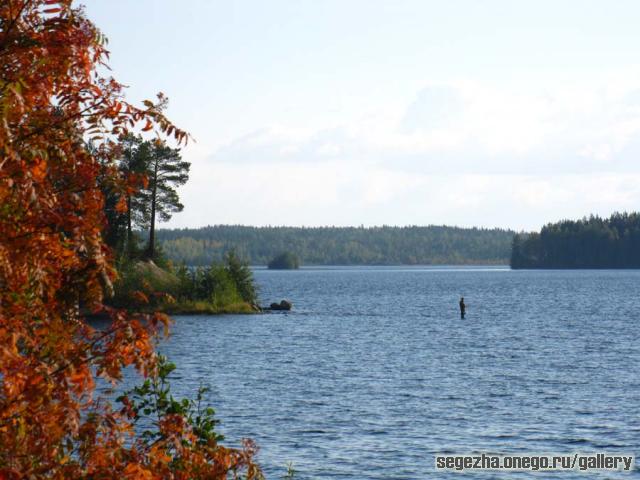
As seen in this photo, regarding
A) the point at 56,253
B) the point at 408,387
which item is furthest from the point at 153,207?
the point at 56,253

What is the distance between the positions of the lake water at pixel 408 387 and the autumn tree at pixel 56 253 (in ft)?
58.7

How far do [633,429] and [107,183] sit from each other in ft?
90.8

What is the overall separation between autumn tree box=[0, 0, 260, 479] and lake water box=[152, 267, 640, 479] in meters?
17.9

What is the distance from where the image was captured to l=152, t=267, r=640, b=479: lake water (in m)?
29.1

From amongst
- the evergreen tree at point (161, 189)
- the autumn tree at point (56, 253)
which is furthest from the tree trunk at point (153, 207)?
the autumn tree at point (56, 253)

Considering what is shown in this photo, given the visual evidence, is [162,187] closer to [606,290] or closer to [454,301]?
[454,301]

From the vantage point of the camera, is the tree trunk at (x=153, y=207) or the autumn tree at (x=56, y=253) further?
the tree trunk at (x=153, y=207)

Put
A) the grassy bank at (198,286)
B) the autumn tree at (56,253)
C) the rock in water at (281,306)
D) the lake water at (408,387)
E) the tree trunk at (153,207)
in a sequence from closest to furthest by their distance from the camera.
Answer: the autumn tree at (56,253) → the lake water at (408,387) → the grassy bank at (198,286) → the tree trunk at (153,207) → the rock in water at (281,306)

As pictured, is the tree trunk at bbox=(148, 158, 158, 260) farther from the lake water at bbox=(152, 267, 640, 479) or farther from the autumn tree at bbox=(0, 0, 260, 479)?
the autumn tree at bbox=(0, 0, 260, 479)

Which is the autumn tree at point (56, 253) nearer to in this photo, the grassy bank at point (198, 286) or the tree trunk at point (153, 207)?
the grassy bank at point (198, 286)

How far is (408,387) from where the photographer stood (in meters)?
43.6

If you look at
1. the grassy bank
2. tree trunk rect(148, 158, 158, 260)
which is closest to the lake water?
the grassy bank

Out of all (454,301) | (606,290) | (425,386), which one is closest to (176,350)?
(425,386)

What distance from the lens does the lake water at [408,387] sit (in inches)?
1147
